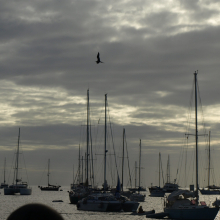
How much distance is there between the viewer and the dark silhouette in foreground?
175 centimetres

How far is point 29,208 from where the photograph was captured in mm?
1798

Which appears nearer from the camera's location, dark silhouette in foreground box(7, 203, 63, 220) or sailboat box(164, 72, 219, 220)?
dark silhouette in foreground box(7, 203, 63, 220)

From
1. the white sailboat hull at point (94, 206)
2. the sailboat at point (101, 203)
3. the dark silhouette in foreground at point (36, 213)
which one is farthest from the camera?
the white sailboat hull at point (94, 206)

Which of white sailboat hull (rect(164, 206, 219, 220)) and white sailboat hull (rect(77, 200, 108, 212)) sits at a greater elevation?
white sailboat hull (rect(164, 206, 219, 220))

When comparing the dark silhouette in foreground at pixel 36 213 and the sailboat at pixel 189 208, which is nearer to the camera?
the dark silhouette in foreground at pixel 36 213

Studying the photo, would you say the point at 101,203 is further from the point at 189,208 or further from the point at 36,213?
the point at 36,213

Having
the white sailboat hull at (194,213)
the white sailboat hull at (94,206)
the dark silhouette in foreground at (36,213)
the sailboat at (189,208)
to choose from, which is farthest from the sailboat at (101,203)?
the dark silhouette in foreground at (36,213)

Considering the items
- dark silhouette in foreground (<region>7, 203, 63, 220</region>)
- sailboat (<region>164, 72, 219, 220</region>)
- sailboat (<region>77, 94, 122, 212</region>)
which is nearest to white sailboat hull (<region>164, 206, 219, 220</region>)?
sailboat (<region>164, 72, 219, 220</region>)

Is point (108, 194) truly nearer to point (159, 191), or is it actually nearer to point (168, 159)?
point (159, 191)

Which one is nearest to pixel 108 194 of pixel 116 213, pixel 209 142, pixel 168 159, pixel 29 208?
pixel 116 213

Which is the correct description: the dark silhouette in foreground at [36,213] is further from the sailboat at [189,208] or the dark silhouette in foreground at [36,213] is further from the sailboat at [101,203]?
the sailboat at [101,203]

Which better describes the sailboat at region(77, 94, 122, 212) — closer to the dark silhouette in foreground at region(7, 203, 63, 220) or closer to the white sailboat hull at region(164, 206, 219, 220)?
the white sailboat hull at region(164, 206, 219, 220)

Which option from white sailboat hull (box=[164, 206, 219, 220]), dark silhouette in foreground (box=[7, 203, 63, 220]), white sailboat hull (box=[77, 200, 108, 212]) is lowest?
white sailboat hull (box=[77, 200, 108, 212])

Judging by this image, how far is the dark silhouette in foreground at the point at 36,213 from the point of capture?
175 cm
